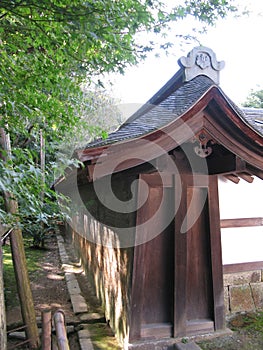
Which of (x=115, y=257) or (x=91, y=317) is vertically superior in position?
(x=115, y=257)

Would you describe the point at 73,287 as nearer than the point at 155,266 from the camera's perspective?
No

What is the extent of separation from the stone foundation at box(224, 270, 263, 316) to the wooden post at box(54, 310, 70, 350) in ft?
8.38

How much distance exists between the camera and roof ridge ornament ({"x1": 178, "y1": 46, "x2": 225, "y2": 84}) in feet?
12.9

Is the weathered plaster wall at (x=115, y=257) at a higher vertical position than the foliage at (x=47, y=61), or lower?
lower

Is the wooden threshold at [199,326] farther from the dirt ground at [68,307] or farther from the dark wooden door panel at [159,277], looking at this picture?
the dark wooden door panel at [159,277]

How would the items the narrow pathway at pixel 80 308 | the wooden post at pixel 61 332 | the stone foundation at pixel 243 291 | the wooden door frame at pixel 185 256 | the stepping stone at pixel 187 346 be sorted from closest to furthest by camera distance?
the wooden post at pixel 61 332 → the stepping stone at pixel 187 346 → the wooden door frame at pixel 185 256 → the narrow pathway at pixel 80 308 → the stone foundation at pixel 243 291

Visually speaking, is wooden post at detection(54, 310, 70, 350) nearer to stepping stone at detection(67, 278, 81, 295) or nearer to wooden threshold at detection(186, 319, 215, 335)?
wooden threshold at detection(186, 319, 215, 335)

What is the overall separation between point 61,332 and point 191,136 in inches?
91.7

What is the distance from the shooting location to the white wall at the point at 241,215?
13.8 feet

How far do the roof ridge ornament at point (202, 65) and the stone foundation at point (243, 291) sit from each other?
120 inches

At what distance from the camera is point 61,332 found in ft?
8.48

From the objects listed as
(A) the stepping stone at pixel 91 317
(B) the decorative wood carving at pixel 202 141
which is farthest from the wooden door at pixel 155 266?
(A) the stepping stone at pixel 91 317

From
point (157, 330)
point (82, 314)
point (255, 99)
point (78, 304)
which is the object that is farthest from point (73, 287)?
point (255, 99)

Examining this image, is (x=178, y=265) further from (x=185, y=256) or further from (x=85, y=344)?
(x=85, y=344)
